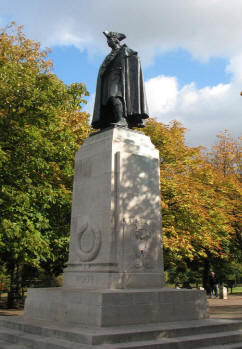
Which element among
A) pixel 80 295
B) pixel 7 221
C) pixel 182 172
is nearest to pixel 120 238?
pixel 80 295

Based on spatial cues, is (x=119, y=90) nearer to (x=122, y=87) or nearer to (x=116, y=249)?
(x=122, y=87)

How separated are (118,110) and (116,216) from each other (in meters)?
3.23

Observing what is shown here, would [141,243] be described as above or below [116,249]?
above

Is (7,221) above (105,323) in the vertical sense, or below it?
above

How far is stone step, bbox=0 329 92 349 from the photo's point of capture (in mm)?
6040

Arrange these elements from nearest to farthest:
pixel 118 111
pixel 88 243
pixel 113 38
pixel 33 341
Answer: pixel 33 341, pixel 88 243, pixel 118 111, pixel 113 38

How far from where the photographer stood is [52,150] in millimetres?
14977

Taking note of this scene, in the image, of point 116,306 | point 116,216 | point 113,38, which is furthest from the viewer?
point 113,38

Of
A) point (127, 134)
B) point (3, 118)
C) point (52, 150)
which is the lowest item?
point (127, 134)

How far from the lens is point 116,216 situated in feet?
28.3

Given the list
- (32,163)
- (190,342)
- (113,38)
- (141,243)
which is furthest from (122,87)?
(190,342)

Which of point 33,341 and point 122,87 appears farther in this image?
point 122,87

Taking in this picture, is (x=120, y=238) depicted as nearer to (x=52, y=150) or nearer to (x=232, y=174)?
(x=52, y=150)

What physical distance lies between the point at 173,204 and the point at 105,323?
48.1ft
